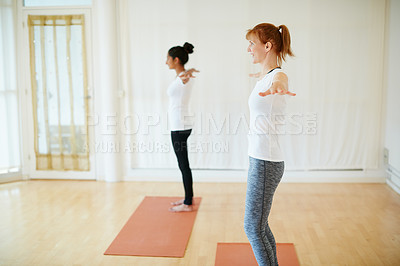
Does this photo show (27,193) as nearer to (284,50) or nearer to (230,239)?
(230,239)

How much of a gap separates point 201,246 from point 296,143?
197 centimetres

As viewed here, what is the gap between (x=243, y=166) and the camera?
4.50 meters

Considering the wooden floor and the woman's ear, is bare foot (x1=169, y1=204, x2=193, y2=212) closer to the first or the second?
the wooden floor

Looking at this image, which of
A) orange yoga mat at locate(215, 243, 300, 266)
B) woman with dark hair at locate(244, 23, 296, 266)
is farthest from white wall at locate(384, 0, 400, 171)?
woman with dark hair at locate(244, 23, 296, 266)

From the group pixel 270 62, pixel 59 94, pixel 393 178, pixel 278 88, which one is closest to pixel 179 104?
pixel 270 62

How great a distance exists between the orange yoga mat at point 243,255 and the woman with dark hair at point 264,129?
648 millimetres

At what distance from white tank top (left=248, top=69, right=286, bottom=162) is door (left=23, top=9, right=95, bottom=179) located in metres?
3.07

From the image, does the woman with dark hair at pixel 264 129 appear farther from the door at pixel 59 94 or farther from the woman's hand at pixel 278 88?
the door at pixel 59 94

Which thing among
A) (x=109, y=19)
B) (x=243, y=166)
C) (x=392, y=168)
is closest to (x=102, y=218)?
(x=243, y=166)

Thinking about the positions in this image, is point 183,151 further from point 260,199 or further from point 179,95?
point 260,199

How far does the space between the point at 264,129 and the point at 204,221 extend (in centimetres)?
168

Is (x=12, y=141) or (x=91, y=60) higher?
(x=91, y=60)

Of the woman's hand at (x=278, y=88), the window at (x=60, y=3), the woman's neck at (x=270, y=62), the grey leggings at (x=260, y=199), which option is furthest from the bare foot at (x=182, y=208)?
the window at (x=60, y=3)

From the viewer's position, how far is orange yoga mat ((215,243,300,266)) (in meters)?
2.60
